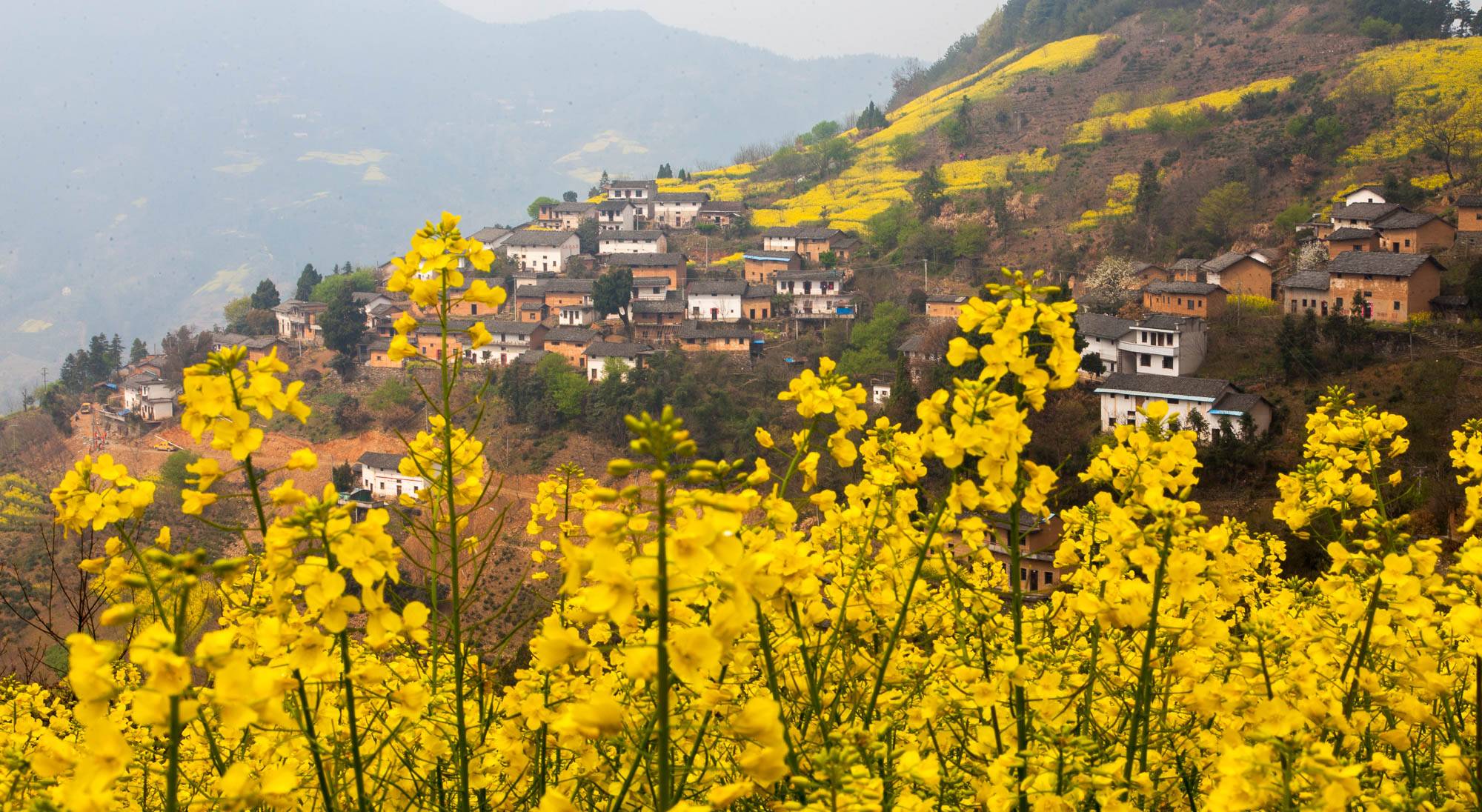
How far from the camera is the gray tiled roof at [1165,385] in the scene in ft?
66.7

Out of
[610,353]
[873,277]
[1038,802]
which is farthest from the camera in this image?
[873,277]

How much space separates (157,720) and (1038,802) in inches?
68.1

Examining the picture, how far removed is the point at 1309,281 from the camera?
2438 cm

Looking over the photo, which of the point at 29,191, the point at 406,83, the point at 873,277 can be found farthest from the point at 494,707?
the point at 406,83

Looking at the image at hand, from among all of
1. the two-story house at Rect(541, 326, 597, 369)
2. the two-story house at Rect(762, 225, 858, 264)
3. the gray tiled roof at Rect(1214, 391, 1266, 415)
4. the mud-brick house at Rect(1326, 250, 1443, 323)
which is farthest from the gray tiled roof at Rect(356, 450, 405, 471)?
the mud-brick house at Rect(1326, 250, 1443, 323)

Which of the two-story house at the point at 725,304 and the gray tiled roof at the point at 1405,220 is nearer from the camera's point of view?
the gray tiled roof at the point at 1405,220

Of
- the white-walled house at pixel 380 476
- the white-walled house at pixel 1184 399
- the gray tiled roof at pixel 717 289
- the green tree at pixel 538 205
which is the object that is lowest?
the white-walled house at pixel 380 476

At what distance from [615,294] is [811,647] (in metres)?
31.1

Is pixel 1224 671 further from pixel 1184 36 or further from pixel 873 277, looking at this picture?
pixel 1184 36

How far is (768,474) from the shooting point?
2.51 metres

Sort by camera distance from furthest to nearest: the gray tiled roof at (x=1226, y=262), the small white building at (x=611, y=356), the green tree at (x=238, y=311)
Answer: the green tree at (x=238, y=311), the small white building at (x=611, y=356), the gray tiled roof at (x=1226, y=262)

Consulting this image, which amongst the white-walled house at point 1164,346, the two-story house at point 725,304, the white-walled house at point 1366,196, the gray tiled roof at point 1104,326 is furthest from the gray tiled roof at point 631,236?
the white-walled house at point 1366,196

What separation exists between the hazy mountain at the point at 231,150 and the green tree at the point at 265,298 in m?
51.5

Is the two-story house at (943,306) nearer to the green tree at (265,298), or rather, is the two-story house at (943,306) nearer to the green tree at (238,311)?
the green tree at (265,298)
